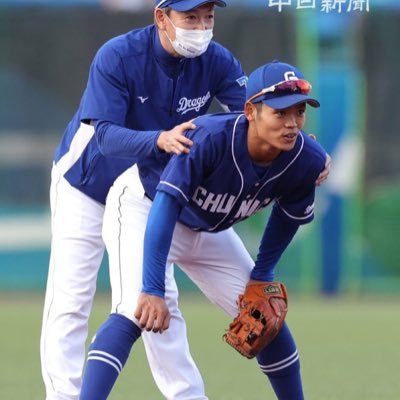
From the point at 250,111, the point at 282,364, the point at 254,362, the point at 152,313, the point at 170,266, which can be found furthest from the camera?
the point at 254,362

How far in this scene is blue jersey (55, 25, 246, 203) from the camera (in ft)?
16.8

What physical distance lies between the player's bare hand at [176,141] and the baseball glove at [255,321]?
76 cm

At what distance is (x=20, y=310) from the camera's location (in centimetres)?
1101

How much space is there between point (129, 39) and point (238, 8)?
7096mm

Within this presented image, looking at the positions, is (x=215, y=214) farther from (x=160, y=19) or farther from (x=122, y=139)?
(x=160, y=19)

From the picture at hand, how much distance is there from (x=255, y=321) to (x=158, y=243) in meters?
0.63

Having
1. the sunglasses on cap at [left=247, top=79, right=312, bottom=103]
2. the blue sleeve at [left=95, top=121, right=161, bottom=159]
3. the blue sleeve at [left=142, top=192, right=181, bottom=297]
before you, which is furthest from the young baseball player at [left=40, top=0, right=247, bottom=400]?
the sunglasses on cap at [left=247, top=79, right=312, bottom=103]

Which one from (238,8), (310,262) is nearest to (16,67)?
(238,8)

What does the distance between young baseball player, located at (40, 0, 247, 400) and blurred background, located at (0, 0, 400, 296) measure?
638 centimetres

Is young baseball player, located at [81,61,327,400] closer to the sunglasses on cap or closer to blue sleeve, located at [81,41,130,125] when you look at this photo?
the sunglasses on cap

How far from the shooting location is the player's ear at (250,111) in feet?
16.1

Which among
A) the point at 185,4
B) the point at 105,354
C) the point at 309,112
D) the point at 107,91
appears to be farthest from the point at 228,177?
the point at 309,112

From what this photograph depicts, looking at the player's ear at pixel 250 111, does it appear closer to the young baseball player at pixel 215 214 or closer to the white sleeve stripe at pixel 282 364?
the young baseball player at pixel 215 214

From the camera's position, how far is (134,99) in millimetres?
5281
